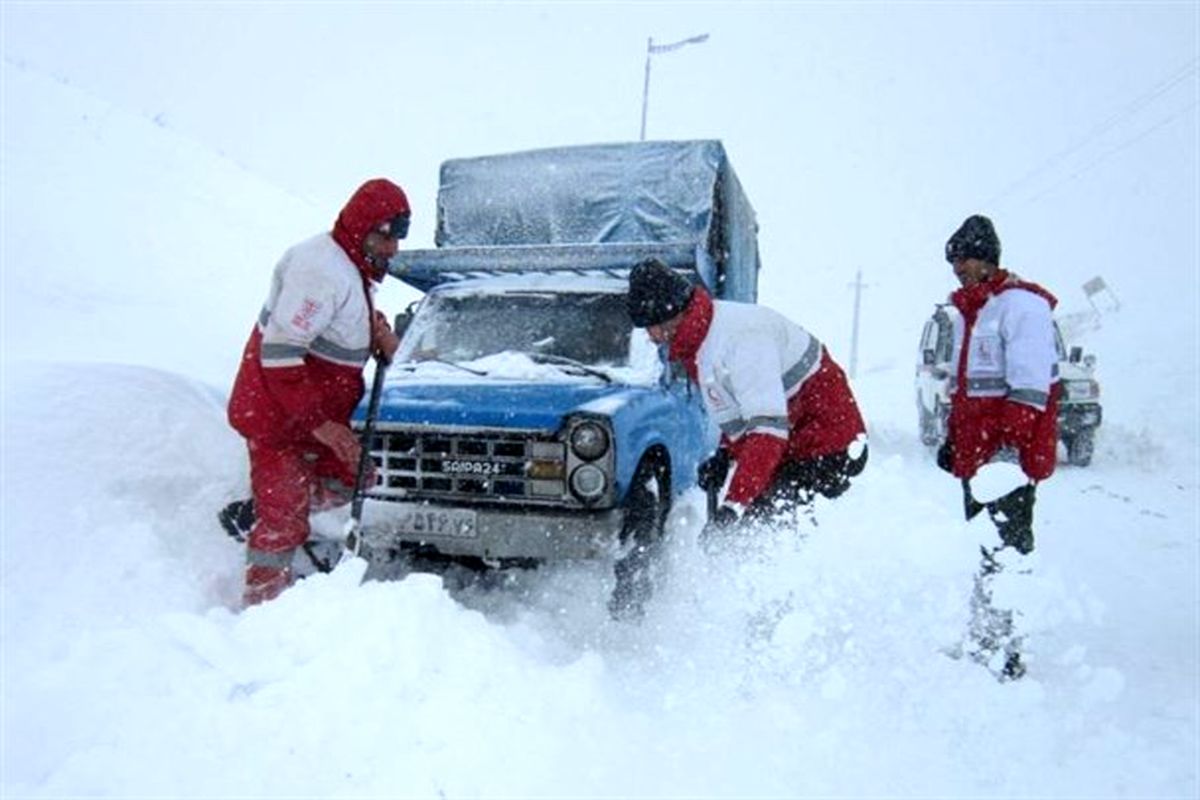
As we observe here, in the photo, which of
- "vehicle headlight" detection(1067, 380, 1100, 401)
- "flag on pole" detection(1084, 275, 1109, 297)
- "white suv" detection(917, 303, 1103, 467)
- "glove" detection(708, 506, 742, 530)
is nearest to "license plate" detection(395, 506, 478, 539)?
"glove" detection(708, 506, 742, 530)

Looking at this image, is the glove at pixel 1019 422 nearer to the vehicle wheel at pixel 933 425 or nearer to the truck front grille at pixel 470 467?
the truck front grille at pixel 470 467

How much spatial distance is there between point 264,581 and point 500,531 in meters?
1.08

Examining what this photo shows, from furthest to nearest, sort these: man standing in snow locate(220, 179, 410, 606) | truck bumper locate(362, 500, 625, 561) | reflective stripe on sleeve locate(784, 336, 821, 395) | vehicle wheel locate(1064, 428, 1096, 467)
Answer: vehicle wheel locate(1064, 428, 1096, 467) < truck bumper locate(362, 500, 625, 561) < reflective stripe on sleeve locate(784, 336, 821, 395) < man standing in snow locate(220, 179, 410, 606)

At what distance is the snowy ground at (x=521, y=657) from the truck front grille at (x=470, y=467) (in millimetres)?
537

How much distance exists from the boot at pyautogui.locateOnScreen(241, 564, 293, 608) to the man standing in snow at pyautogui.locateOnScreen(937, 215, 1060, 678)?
308cm

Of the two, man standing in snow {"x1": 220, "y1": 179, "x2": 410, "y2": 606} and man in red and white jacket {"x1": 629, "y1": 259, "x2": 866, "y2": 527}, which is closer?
man in red and white jacket {"x1": 629, "y1": 259, "x2": 866, "y2": 527}

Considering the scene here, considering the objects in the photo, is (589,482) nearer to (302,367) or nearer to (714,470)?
(714,470)

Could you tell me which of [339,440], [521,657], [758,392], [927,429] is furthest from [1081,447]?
[339,440]

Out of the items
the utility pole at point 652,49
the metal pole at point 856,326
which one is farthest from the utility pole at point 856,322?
the utility pole at point 652,49

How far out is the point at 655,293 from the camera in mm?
3764

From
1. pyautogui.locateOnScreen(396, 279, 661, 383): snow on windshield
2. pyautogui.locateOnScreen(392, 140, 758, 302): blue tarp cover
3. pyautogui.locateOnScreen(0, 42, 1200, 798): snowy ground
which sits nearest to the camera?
pyautogui.locateOnScreen(0, 42, 1200, 798): snowy ground

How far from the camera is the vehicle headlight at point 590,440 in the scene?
434 cm

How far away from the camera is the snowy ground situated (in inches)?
107

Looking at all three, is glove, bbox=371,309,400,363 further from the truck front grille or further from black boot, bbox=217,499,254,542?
black boot, bbox=217,499,254,542
